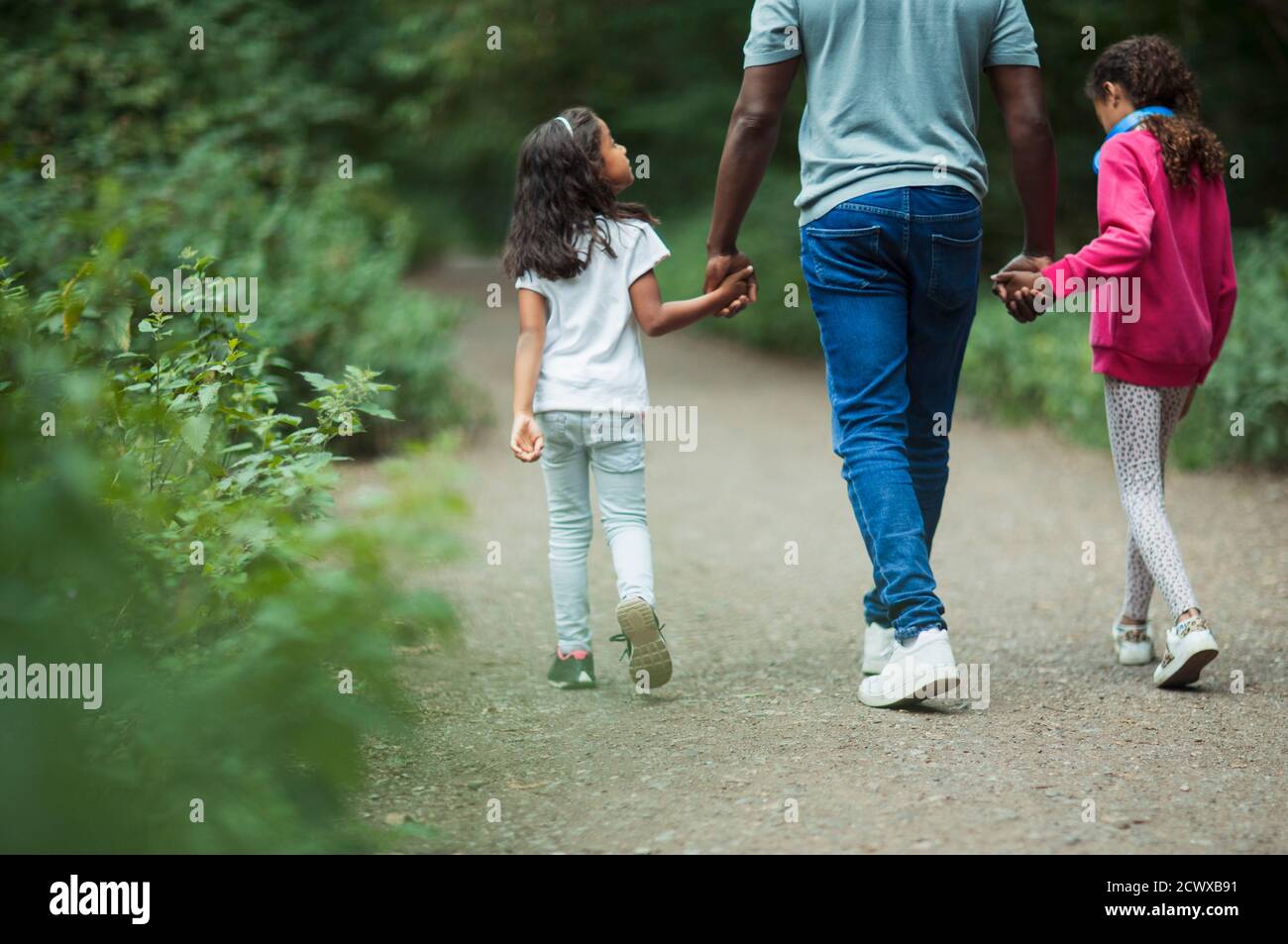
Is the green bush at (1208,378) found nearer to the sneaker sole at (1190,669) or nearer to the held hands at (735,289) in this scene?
the sneaker sole at (1190,669)

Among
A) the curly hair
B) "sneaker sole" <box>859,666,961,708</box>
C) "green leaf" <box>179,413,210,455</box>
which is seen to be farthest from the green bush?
"green leaf" <box>179,413,210,455</box>

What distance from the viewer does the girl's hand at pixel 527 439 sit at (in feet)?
12.5

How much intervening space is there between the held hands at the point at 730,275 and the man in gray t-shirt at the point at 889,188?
178mm

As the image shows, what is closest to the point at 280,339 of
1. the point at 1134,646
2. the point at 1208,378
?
the point at 1134,646

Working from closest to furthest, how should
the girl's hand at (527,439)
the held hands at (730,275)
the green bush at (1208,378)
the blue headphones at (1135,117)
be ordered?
the girl's hand at (527,439), the held hands at (730,275), the blue headphones at (1135,117), the green bush at (1208,378)

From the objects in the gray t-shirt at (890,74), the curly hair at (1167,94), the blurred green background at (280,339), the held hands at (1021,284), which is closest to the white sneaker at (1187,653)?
the held hands at (1021,284)

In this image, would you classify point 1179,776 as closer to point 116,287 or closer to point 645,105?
point 116,287

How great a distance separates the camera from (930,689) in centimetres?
360

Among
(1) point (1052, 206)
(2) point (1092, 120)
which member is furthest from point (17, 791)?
(2) point (1092, 120)

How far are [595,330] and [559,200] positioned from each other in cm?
40

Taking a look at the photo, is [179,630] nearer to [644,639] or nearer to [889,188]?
[644,639]

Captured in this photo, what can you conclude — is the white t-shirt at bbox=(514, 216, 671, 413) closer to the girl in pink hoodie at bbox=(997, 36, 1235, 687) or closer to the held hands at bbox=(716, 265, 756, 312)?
the held hands at bbox=(716, 265, 756, 312)

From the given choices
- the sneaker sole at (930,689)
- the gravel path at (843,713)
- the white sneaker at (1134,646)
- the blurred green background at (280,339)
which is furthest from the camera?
the white sneaker at (1134,646)
